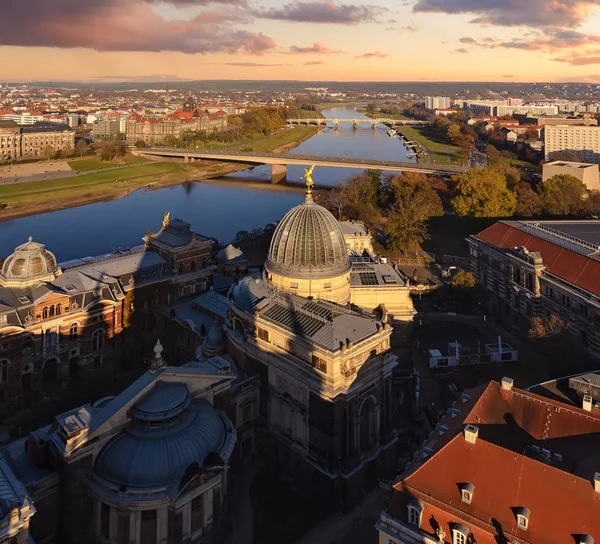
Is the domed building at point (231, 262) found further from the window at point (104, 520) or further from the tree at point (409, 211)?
the window at point (104, 520)

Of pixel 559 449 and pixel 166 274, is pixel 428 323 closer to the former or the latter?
pixel 166 274

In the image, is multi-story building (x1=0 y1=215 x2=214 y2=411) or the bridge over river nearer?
multi-story building (x1=0 y1=215 x2=214 y2=411)

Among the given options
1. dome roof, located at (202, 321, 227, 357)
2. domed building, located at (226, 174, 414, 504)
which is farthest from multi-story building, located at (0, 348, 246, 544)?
dome roof, located at (202, 321, 227, 357)

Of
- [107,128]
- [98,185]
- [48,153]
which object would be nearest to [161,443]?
[98,185]

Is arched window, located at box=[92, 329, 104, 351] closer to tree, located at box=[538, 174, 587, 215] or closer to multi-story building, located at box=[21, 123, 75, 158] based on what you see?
tree, located at box=[538, 174, 587, 215]

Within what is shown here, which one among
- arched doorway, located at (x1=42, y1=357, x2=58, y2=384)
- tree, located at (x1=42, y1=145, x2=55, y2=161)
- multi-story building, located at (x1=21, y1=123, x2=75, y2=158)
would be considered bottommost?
arched doorway, located at (x1=42, y1=357, x2=58, y2=384)

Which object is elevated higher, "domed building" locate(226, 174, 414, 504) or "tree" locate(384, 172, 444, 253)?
"tree" locate(384, 172, 444, 253)

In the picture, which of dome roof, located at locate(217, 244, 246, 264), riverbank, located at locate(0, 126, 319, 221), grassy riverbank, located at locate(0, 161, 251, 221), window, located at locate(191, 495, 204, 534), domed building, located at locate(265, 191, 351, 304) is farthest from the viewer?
riverbank, located at locate(0, 126, 319, 221)
